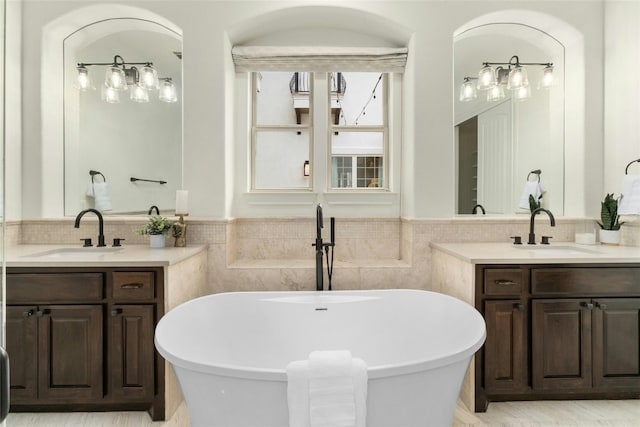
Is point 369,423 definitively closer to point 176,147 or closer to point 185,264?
point 185,264

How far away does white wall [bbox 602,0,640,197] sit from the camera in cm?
231

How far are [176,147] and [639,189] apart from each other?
319 centimetres

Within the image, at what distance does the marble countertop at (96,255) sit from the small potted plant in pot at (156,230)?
58 millimetres

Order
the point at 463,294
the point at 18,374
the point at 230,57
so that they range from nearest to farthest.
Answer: the point at 18,374, the point at 463,294, the point at 230,57

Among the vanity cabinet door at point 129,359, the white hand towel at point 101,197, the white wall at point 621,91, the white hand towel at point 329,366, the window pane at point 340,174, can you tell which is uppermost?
the white wall at point 621,91

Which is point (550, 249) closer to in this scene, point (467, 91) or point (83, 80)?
point (467, 91)

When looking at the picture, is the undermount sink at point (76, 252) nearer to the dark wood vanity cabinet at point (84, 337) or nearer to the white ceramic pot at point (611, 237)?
the dark wood vanity cabinet at point (84, 337)

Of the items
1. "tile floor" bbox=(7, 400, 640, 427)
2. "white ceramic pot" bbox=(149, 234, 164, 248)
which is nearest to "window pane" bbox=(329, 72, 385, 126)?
"white ceramic pot" bbox=(149, 234, 164, 248)

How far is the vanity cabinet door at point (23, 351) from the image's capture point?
1.75m

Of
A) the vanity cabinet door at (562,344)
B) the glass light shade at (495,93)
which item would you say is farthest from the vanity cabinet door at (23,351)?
the glass light shade at (495,93)

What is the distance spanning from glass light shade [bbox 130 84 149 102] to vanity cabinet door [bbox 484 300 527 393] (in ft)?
9.25

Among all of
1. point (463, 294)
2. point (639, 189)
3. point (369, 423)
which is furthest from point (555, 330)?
point (369, 423)

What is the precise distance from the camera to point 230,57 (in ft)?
8.34

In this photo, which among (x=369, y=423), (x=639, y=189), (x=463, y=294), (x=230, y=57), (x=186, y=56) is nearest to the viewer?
(x=369, y=423)
